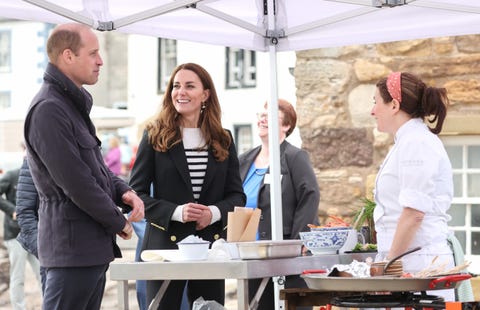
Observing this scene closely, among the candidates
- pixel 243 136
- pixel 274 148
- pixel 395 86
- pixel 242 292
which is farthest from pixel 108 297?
pixel 243 136

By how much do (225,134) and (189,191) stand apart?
37cm

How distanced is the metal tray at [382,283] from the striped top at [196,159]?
1.32m

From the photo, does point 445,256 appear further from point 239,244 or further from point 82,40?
point 82,40

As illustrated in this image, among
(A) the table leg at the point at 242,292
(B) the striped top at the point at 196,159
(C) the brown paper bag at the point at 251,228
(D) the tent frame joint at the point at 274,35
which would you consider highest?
(D) the tent frame joint at the point at 274,35

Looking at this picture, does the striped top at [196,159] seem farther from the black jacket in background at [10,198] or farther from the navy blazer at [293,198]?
the black jacket in background at [10,198]

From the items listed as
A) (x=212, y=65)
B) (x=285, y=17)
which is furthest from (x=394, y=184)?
→ (x=212, y=65)

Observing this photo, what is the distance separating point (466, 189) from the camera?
869 centimetres

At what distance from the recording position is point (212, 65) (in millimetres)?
31000

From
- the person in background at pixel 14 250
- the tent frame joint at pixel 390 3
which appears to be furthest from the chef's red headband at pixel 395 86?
the person in background at pixel 14 250

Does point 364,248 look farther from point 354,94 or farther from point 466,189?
point 354,94

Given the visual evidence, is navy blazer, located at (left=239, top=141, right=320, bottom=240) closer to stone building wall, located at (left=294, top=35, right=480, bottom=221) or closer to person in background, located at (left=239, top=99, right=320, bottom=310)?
person in background, located at (left=239, top=99, right=320, bottom=310)

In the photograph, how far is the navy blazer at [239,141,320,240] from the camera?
6.98 meters

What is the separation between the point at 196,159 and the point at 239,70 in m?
24.7

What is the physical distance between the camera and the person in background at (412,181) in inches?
202
